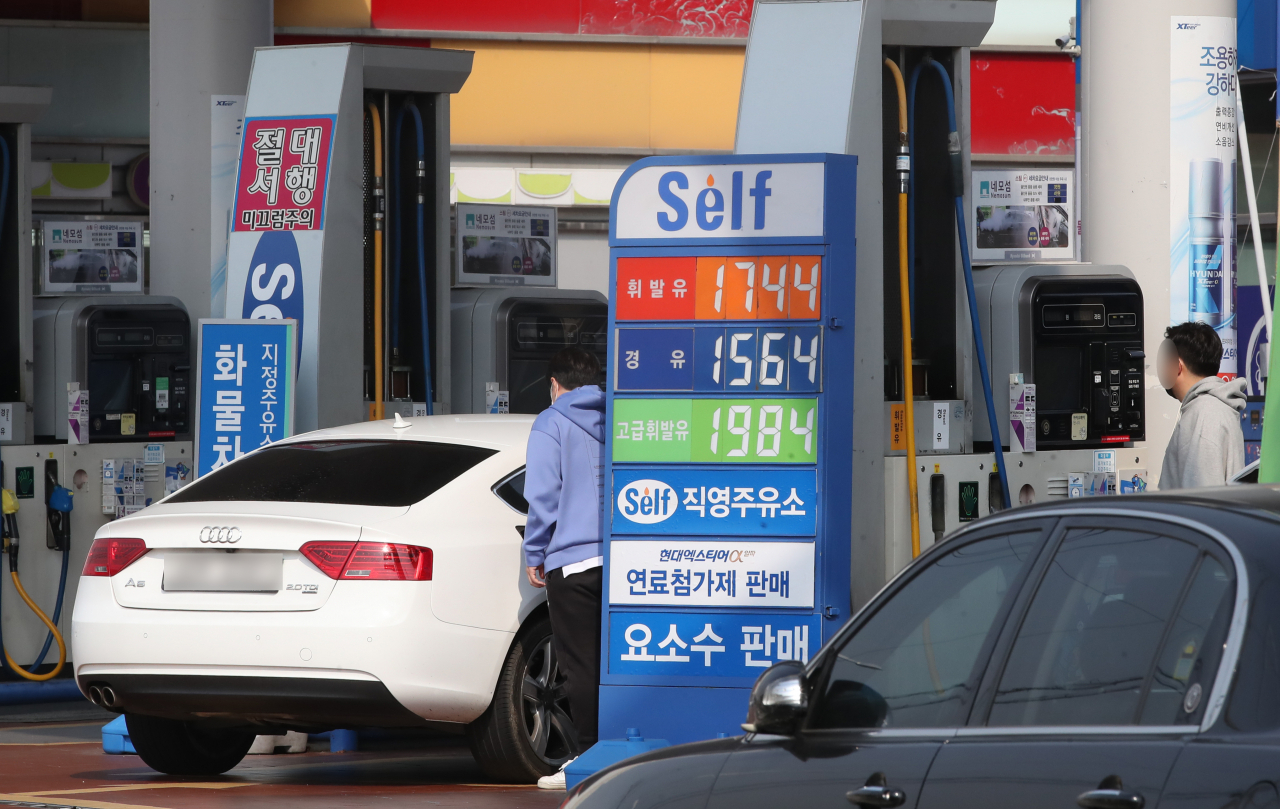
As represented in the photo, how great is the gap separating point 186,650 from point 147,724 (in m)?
0.94

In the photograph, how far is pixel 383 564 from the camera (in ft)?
22.4

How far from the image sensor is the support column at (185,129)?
12992mm

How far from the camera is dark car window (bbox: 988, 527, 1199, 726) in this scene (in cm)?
312

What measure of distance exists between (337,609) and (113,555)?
1.09m

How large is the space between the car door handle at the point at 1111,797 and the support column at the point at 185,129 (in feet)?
35.7

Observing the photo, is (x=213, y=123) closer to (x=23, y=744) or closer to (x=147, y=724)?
(x=23, y=744)

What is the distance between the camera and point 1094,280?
8.58m

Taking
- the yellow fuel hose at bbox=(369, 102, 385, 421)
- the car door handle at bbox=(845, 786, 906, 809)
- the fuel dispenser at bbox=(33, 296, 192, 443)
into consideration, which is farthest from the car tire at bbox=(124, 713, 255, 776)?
the car door handle at bbox=(845, 786, 906, 809)

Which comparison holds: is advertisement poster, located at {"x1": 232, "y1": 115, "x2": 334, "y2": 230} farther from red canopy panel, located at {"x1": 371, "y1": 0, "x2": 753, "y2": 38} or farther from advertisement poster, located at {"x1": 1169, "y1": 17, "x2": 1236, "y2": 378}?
red canopy panel, located at {"x1": 371, "y1": 0, "x2": 753, "y2": 38}

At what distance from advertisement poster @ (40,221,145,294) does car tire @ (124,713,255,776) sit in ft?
18.1

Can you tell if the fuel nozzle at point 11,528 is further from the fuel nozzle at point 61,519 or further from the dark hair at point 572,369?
the dark hair at point 572,369

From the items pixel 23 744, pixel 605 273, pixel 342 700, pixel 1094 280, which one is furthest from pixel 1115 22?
pixel 605 273

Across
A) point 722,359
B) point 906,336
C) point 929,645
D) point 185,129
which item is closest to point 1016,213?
point 906,336

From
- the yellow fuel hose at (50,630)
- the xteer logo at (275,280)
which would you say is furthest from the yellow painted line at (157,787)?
the yellow fuel hose at (50,630)
